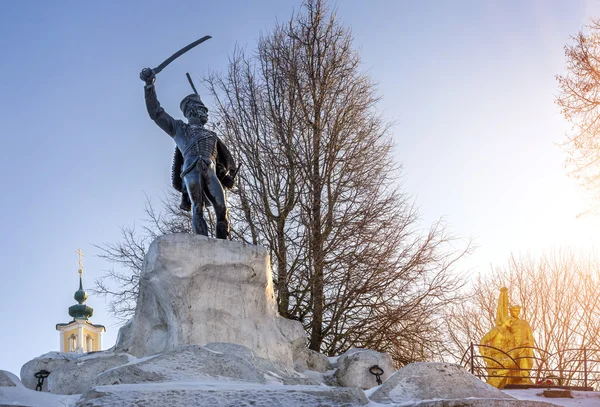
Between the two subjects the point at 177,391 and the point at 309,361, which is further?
the point at 309,361

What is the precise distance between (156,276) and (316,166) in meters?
8.64

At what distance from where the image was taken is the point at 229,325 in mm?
8742

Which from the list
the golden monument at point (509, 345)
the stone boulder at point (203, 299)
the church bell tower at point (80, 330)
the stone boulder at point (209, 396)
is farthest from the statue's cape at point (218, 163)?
the church bell tower at point (80, 330)

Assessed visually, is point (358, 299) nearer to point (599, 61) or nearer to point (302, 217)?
point (302, 217)

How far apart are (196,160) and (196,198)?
0.45m

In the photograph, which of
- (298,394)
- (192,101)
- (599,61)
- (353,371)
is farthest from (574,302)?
(298,394)

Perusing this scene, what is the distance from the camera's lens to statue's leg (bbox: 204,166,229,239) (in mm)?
9547

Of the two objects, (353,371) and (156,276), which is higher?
(156,276)

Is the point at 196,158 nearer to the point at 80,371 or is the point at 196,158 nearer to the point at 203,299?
the point at 203,299

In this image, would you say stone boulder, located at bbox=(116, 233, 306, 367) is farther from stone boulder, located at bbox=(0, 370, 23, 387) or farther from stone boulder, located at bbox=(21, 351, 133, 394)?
stone boulder, located at bbox=(0, 370, 23, 387)

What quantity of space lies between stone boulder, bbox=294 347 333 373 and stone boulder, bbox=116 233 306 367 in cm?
64

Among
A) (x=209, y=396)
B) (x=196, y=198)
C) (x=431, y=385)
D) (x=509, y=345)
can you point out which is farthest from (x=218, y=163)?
(x=209, y=396)

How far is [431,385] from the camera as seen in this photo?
267 inches

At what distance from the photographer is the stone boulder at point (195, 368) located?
628 centimetres
